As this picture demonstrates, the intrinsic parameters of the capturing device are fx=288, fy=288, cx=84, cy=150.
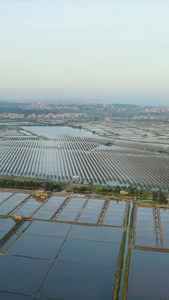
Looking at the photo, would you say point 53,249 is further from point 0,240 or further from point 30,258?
point 0,240

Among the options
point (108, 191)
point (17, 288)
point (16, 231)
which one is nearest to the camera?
point (17, 288)

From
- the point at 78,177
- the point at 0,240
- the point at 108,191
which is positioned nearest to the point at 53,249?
the point at 0,240

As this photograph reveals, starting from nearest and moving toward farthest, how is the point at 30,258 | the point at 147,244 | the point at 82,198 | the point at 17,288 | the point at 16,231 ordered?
the point at 17,288
the point at 30,258
the point at 147,244
the point at 16,231
the point at 82,198

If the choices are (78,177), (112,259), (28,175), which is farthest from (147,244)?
(28,175)

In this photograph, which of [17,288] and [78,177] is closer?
[17,288]

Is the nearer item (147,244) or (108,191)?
(147,244)

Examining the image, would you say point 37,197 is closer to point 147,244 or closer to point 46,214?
point 46,214
